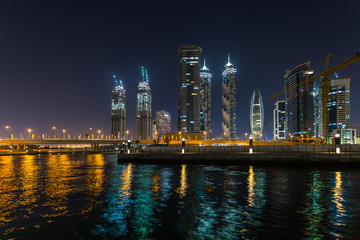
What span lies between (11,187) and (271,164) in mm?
35515


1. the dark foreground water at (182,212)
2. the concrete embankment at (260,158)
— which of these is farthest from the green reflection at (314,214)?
the concrete embankment at (260,158)

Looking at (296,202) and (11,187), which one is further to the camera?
(11,187)

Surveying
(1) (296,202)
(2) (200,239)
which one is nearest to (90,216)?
(2) (200,239)

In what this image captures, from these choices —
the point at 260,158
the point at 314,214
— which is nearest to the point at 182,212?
the point at 314,214

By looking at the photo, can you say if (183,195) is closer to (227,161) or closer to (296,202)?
(296,202)

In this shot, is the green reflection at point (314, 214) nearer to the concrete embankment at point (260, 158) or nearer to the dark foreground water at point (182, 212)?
the dark foreground water at point (182, 212)

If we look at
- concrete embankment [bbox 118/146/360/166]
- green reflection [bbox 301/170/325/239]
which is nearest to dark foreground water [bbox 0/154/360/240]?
green reflection [bbox 301/170/325/239]

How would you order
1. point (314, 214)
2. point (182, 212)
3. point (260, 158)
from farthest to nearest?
point (260, 158)
point (182, 212)
point (314, 214)

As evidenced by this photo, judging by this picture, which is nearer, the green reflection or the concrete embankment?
the green reflection

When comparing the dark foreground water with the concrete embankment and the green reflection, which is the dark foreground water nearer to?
the green reflection

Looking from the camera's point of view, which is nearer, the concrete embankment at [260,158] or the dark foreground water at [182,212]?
the dark foreground water at [182,212]

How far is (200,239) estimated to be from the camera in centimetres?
945

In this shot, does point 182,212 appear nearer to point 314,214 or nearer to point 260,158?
point 314,214

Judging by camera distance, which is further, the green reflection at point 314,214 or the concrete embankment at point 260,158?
the concrete embankment at point 260,158
